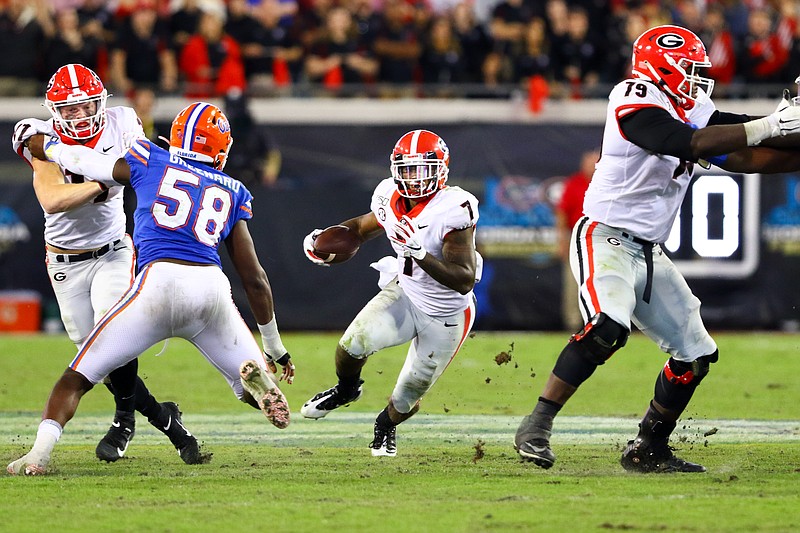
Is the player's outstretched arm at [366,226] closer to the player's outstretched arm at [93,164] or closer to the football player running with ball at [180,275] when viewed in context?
the football player running with ball at [180,275]

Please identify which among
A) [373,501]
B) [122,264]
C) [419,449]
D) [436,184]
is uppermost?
[436,184]

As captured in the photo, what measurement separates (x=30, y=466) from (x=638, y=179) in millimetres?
3258

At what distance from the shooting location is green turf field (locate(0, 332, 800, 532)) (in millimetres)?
4953

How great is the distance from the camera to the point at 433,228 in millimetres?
6824

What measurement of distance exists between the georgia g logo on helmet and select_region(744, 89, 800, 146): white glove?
23.8 inches

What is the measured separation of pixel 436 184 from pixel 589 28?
9434 mm

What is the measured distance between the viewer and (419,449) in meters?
7.12

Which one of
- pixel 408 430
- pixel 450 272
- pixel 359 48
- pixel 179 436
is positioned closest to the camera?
pixel 450 272

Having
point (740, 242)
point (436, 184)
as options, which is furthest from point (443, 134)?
point (436, 184)

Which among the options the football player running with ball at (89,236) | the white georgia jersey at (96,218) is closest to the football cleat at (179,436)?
the football player running with ball at (89,236)

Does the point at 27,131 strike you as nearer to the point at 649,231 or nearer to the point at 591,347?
the point at 591,347

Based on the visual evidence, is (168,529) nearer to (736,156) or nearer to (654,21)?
(736,156)

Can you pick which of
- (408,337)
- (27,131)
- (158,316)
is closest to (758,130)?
(408,337)

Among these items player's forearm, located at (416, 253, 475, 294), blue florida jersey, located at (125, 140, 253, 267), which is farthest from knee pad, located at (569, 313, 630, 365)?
blue florida jersey, located at (125, 140, 253, 267)
